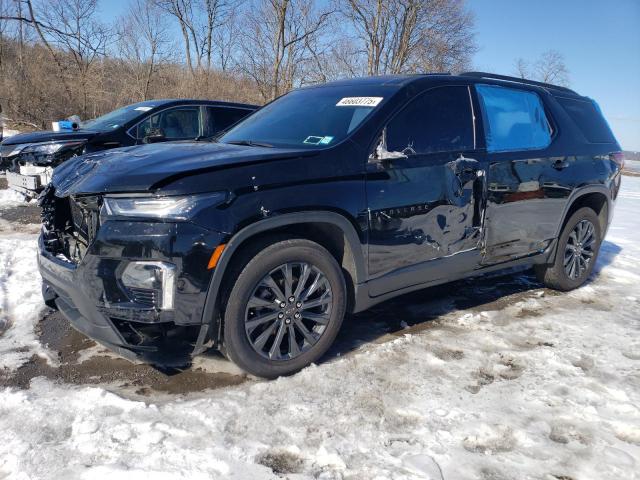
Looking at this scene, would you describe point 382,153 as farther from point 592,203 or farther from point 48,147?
point 48,147

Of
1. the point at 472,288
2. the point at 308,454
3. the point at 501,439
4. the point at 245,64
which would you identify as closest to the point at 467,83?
the point at 472,288

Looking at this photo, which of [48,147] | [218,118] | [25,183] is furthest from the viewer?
[218,118]

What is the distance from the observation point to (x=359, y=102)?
349 centimetres

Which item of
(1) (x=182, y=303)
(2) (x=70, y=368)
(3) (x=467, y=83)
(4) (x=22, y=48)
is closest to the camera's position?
(1) (x=182, y=303)

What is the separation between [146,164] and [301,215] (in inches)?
35.2

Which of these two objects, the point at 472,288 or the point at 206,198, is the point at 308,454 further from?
the point at 472,288

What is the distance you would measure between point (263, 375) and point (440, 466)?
1.13 meters

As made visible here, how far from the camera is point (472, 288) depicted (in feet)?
16.1

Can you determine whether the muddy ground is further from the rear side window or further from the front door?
the rear side window

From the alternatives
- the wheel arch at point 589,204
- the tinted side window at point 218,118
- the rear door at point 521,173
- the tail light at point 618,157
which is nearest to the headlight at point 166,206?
the rear door at point 521,173

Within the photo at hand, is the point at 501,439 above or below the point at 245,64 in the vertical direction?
below

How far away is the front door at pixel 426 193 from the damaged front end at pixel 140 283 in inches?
45.0

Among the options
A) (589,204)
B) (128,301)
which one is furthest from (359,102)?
(589,204)

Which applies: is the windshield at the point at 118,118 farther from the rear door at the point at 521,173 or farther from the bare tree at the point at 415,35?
the bare tree at the point at 415,35
